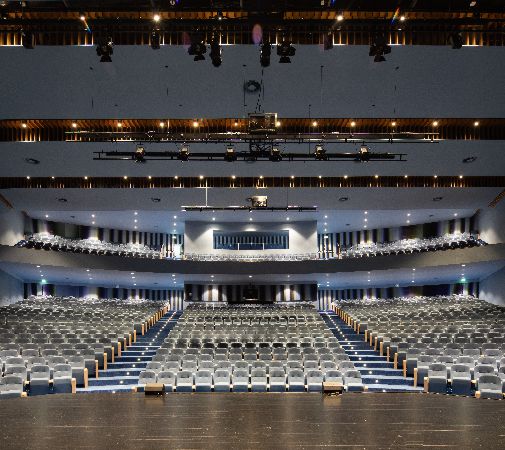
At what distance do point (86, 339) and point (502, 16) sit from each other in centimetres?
1021

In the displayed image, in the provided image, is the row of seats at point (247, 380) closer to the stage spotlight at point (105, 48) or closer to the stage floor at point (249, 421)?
the stage floor at point (249, 421)

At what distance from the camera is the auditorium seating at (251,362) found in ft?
27.7

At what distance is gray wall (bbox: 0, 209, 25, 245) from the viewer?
1828cm

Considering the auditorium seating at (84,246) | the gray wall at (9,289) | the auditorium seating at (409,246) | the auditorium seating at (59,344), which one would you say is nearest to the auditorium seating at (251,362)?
the auditorium seating at (59,344)

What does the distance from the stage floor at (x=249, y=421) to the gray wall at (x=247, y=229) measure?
16.5 m

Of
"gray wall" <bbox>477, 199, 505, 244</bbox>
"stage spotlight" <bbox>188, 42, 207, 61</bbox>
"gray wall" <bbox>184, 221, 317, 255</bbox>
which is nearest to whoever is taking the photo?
"stage spotlight" <bbox>188, 42, 207, 61</bbox>

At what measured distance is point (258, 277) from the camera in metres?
22.0

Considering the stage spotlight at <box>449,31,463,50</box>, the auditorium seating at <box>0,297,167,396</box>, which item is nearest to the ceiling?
the auditorium seating at <box>0,297,167,396</box>

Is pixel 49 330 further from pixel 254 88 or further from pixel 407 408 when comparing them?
pixel 407 408

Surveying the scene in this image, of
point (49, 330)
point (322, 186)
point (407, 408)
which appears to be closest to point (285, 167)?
point (322, 186)

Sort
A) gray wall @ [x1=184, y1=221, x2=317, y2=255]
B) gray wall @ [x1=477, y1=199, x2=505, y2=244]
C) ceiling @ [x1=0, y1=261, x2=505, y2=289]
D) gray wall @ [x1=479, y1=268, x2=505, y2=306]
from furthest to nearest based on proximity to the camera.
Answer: gray wall @ [x1=184, y1=221, x2=317, y2=255] < ceiling @ [x1=0, y1=261, x2=505, y2=289] < gray wall @ [x1=479, y1=268, x2=505, y2=306] < gray wall @ [x1=477, y1=199, x2=505, y2=244]

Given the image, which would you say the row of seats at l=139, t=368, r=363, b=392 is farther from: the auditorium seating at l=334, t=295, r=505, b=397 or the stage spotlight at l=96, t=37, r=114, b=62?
the stage spotlight at l=96, t=37, r=114, b=62

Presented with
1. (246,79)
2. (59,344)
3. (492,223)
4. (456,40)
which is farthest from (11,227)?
(492,223)

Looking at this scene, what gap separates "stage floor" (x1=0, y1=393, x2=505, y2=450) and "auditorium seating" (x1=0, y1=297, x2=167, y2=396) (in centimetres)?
208
